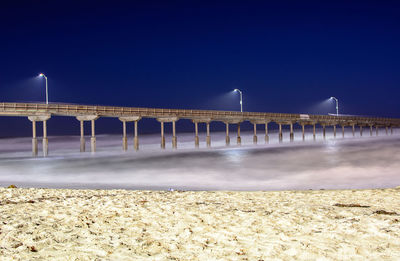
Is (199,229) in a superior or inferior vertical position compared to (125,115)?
inferior

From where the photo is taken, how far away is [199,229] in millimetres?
6297

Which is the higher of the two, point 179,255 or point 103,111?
point 103,111

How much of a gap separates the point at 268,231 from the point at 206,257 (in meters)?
1.66

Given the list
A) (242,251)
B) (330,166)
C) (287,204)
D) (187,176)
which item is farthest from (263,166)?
(242,251)

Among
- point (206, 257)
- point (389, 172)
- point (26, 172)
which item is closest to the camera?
point (206, 257)

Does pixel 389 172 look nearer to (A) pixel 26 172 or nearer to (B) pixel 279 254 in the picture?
(B) pixel 279 254

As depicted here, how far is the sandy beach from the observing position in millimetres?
5039

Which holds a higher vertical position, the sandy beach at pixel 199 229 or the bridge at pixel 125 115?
the bridge at pixel 125 115

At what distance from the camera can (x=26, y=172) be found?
20.1 m

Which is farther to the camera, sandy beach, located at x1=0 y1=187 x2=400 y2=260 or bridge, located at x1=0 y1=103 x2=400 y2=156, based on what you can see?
bridge, located at x1=0 y1=103 x2=400 y2=156

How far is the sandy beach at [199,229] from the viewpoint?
504 cm

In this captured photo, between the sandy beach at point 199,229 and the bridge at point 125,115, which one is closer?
the sandy beach at point 199,229

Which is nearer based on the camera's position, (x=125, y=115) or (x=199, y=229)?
(x=199, y=229)

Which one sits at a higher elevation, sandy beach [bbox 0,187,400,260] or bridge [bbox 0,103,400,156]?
bridge [bbox 0,103,400,156]
